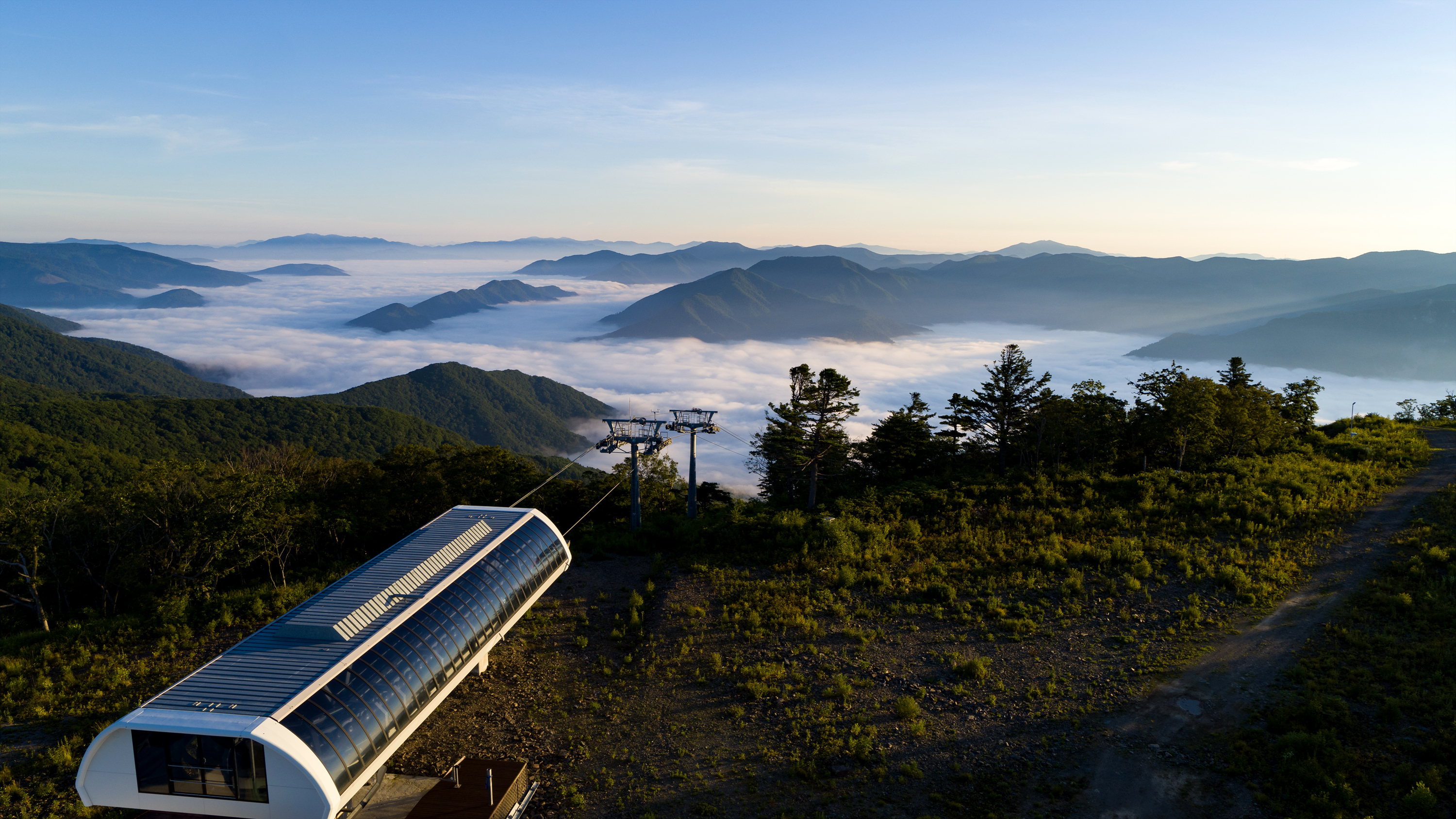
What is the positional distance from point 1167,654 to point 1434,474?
30.0m

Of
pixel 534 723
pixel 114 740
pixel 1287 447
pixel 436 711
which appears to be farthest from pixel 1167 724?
pixel 1287 447

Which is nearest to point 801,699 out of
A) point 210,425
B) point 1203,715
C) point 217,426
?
point 1203,715

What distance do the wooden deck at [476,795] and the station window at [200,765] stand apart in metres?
3.41

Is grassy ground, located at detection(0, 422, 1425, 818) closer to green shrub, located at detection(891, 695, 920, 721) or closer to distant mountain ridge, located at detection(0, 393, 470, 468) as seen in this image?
green shrub, located at detection(891, 695, 920, 721)

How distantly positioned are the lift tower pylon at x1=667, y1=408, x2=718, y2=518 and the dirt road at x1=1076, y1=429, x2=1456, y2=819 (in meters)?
21.9

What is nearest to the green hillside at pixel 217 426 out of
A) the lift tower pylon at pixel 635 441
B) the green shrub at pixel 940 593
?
the lift tower pylon at pixel 635 441

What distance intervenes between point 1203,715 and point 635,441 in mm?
24653

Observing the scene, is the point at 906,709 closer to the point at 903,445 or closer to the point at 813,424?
the point at 813,424

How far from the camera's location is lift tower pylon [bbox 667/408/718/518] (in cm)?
3594

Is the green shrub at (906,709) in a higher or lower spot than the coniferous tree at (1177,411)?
lower

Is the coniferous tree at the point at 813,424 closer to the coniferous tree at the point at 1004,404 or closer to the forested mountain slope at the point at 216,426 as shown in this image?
the coniferous tree at the point at 1004,404

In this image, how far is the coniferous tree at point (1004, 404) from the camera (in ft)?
135

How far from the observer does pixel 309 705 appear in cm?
1484

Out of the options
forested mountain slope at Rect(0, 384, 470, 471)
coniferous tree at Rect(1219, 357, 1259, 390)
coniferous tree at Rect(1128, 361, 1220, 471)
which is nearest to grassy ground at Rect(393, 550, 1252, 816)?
coniferous tree at Rect(1128, 361, 1220, 471)
